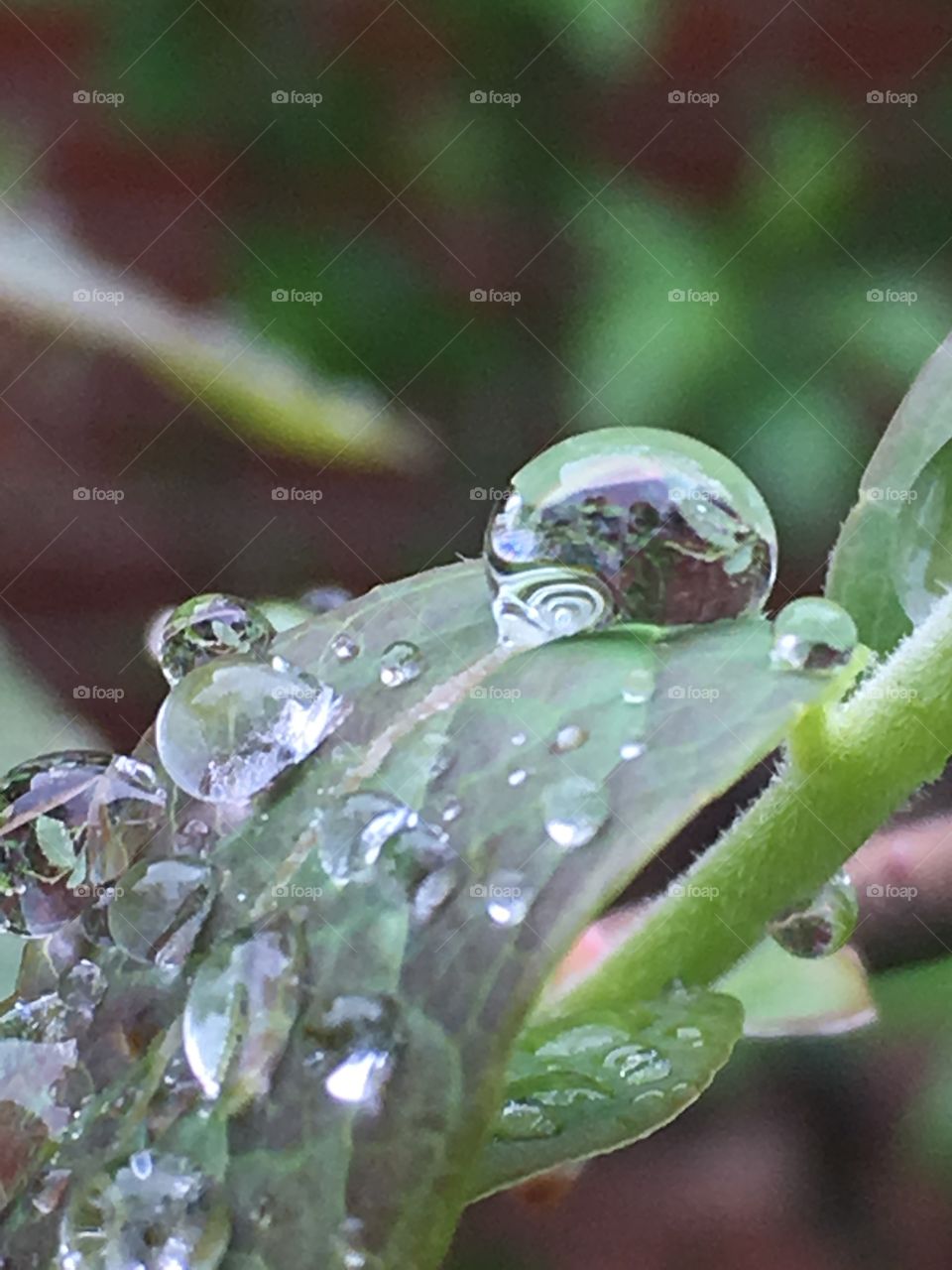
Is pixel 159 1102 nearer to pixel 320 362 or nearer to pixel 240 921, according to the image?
pixel 240 921

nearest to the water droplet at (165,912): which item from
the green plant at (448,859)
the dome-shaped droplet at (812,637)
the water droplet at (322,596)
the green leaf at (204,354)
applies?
the green plant at (448,859)

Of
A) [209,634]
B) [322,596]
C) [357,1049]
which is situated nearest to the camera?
[357,1049]

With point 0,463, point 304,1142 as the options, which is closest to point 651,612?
point 304,1142

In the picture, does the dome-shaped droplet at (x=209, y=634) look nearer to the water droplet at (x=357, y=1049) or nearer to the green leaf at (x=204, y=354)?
the water droplet at (x=357, y=1049)

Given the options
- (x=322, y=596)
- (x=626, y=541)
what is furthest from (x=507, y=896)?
(x=322, y=596)

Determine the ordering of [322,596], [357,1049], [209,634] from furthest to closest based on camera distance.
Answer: [322,596] < [209,634] < [357,1049]

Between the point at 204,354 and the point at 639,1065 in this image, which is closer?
the point at 639,1065

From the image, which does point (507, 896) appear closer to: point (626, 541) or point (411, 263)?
point (626, 541)
